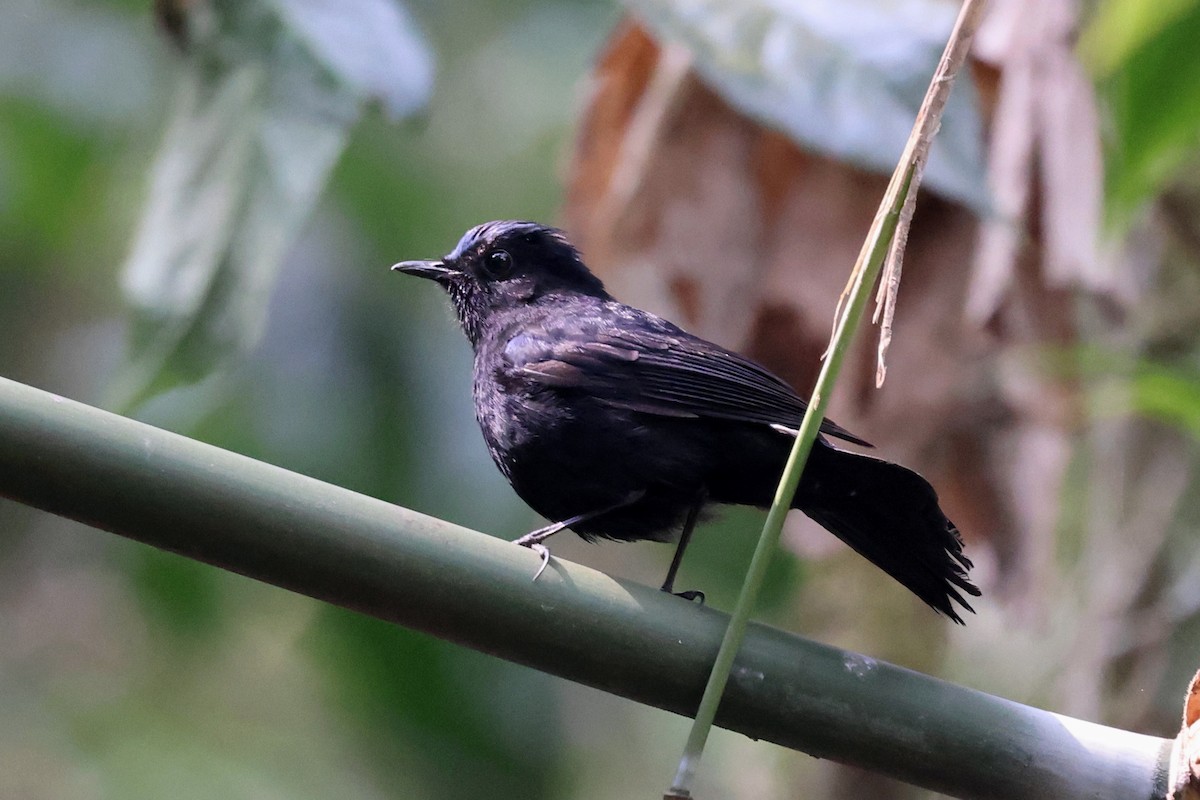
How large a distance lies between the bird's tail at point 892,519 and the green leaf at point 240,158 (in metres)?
1.16

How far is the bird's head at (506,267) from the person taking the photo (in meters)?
3.35

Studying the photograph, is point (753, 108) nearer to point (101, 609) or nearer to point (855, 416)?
point (855, 416)

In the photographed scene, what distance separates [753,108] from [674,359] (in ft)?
1.99

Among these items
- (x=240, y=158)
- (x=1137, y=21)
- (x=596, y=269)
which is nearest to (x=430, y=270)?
(x=596, y=269)

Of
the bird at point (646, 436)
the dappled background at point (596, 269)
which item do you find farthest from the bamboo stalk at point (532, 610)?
the dappled background at point (596, 269)

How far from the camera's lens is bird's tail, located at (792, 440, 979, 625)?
2.39 metres

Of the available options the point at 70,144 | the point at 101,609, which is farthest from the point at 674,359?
the point at 101,609

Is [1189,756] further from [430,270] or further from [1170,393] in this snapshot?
[430,270]

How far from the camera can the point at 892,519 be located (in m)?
2.48

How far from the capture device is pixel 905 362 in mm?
3498

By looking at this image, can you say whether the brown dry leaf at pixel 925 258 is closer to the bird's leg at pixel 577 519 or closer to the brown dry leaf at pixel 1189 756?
the bird's leg at pixel 577 519

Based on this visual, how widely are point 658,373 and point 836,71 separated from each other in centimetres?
88

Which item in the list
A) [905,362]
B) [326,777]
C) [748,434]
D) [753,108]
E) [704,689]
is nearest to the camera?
[704,689]

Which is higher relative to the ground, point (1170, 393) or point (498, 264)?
point (498, 264)
